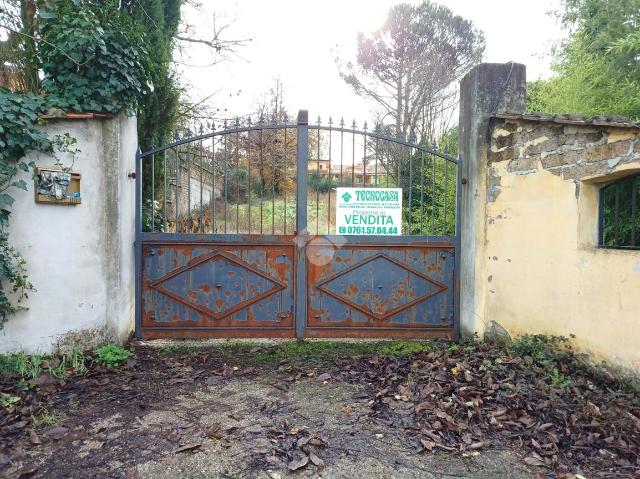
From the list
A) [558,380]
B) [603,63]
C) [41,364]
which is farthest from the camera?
[603,63]

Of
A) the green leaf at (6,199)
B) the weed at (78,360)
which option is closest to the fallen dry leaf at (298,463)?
the weed at (78,360)

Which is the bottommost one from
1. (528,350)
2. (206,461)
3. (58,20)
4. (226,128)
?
(206,461)

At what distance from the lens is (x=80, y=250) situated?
14.0ft

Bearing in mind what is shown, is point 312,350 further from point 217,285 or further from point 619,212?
point 619,212

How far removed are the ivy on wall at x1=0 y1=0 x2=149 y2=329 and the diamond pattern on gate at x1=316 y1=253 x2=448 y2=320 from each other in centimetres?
304

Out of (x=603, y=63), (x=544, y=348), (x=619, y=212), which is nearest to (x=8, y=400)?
(x=544, y=348)

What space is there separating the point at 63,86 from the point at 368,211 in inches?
136

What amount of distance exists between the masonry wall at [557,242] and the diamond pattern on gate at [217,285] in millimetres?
2453

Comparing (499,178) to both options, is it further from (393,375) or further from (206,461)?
(206,461)

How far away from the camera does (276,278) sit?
192 inches

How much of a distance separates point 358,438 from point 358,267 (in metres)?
2.23

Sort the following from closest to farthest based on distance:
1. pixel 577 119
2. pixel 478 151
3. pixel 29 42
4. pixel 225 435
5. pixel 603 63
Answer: pixel 225 435
pixel 577 119
pixel 478 151
pixel 603 63
pixel 29 42

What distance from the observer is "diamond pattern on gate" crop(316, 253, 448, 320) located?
4.92 meters

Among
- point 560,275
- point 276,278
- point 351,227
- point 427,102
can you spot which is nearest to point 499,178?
point 560,275
